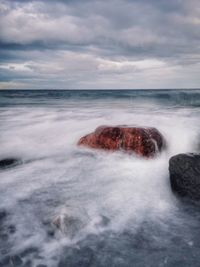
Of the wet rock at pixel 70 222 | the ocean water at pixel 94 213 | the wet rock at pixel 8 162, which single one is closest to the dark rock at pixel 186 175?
the ocean water at pixel 94 213

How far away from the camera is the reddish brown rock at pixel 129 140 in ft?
19.5

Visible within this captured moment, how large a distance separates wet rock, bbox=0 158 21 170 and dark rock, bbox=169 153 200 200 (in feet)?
12.0

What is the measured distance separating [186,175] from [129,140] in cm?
205

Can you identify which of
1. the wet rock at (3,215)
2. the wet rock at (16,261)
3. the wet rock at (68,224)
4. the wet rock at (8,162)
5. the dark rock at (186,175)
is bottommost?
the wet rock at (16,261)

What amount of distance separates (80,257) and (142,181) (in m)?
2.42

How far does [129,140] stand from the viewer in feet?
19.9

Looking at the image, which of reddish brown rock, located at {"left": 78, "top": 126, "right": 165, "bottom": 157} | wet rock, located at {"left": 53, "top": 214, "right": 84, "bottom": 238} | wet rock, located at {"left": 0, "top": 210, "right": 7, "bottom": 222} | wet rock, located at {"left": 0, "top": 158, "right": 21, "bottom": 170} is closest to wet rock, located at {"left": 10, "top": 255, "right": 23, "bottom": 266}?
wet rock, located at {"left": 53, "top": 214, "right": 84, "bottom": 238}

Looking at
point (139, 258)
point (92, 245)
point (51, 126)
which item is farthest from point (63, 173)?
point (51, 126)

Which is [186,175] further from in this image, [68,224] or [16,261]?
[16,261]

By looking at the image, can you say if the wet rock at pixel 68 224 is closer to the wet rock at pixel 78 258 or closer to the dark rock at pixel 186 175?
the wet rock at pixel 78 258

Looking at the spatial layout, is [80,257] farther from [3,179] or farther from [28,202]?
[3,179]

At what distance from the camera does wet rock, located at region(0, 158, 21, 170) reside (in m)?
5.84

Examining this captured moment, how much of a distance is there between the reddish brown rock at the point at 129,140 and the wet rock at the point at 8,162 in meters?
1.88

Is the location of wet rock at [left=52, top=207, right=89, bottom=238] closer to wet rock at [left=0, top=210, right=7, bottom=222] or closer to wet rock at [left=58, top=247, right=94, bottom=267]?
wet rock at [left=58, top=247, right=94, bottom=267]
